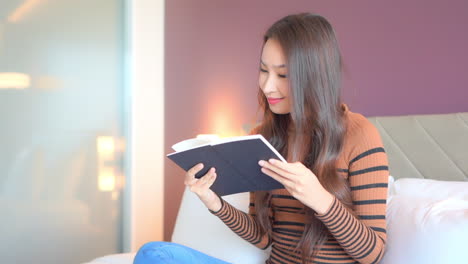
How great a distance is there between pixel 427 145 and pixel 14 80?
2137 millimetres

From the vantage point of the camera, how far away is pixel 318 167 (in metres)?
1.17

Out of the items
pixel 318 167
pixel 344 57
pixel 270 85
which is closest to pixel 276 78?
pixel 270 85

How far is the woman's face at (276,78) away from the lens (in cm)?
120

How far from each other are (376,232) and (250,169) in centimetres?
34

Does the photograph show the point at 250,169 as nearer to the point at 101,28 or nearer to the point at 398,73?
the point at 398,73

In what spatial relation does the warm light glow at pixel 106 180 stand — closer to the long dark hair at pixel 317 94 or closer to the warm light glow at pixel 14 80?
the warm light glow at pixel 14 80

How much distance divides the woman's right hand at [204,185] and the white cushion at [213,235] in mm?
374

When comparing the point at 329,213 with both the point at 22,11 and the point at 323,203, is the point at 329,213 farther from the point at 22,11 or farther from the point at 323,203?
the point at 22,11

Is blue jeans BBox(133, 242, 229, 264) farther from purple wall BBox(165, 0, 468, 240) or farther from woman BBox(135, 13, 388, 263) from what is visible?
purple wall BBox(165, 0, 468, 240)

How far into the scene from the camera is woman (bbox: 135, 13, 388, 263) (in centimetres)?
104

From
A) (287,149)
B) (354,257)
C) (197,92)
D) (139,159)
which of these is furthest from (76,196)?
(354,257)

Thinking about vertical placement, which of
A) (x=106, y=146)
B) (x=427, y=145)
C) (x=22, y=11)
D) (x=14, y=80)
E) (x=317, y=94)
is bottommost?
(x=106, y=146)

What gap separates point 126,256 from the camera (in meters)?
1.79

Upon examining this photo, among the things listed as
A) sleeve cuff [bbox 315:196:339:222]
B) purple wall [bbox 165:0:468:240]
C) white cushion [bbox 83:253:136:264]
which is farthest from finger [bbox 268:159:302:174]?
white cushion [bbox 83:253:136:264]
